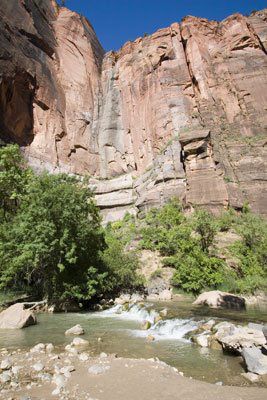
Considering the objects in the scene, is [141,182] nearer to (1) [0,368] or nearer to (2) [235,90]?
(2) [235,90]

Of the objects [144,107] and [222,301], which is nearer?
[222,301]

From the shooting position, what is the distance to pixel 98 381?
5895mm

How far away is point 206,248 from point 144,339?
53.5ft

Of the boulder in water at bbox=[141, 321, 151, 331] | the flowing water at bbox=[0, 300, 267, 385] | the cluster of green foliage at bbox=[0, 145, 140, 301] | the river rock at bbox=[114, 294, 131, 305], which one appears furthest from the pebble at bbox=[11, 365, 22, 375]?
the river rock at bbox=[114, 294, 131, 305]

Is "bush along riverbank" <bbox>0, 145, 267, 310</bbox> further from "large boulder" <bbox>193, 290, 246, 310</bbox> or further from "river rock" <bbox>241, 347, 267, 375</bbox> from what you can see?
"river rock" <bbox>241, 347, 267, 375</bbox>

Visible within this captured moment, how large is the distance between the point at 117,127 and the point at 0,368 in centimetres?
4826

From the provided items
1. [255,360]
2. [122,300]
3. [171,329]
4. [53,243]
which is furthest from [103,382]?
[122,300]

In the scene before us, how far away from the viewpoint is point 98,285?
1830 centimetres

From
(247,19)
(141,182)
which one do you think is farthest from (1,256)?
(247,19)

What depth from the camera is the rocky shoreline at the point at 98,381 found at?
5211mm

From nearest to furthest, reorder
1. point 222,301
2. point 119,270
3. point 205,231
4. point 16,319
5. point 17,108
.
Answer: point 16,319, point 222,301, point 119,270, point 205,231, point 17,108

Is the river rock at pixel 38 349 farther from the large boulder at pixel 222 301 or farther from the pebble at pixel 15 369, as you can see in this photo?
the large boulder at pixel 222 301

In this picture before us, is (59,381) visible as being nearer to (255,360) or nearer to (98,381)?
(98,381)

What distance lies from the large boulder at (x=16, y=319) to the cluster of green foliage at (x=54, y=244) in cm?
318
